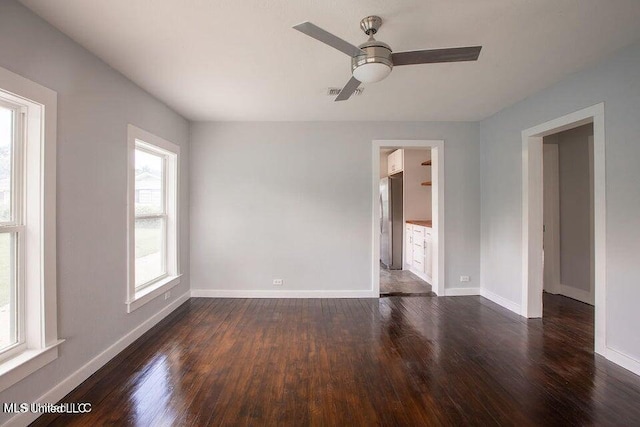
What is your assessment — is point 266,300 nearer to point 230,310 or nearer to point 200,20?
point 230,310

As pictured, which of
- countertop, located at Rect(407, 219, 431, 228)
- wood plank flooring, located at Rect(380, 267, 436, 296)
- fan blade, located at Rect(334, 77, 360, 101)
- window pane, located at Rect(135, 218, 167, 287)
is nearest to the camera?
fan blade, located at Rect(334, 77, 360, 101)

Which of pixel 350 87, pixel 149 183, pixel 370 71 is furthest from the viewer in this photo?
pixel 149 183

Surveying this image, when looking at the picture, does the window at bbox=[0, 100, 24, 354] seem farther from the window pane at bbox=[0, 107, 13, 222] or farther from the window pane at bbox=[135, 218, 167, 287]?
the window pane at bbox=[135, 218, 167, 287]

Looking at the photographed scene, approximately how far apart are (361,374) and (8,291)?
235 centimetres

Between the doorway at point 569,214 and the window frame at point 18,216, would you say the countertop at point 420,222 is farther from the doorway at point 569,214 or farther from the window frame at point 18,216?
the window frame at point 18,216

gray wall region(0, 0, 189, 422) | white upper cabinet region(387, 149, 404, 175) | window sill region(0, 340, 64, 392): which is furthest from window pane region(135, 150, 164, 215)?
white upper cabinet region(387, 149, 404, 175)

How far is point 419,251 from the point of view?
539 cm

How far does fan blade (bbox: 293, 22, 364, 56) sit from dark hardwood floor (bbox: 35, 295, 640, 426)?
86.0 inches

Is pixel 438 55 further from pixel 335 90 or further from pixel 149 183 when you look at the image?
pixel 149 183

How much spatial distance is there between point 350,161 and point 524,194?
2.16 m

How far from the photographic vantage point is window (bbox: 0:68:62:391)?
1.77m

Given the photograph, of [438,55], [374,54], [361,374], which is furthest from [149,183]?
[438,55]

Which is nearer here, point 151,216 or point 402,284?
point 151,216

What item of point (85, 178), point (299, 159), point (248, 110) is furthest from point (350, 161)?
point (85, 178)
